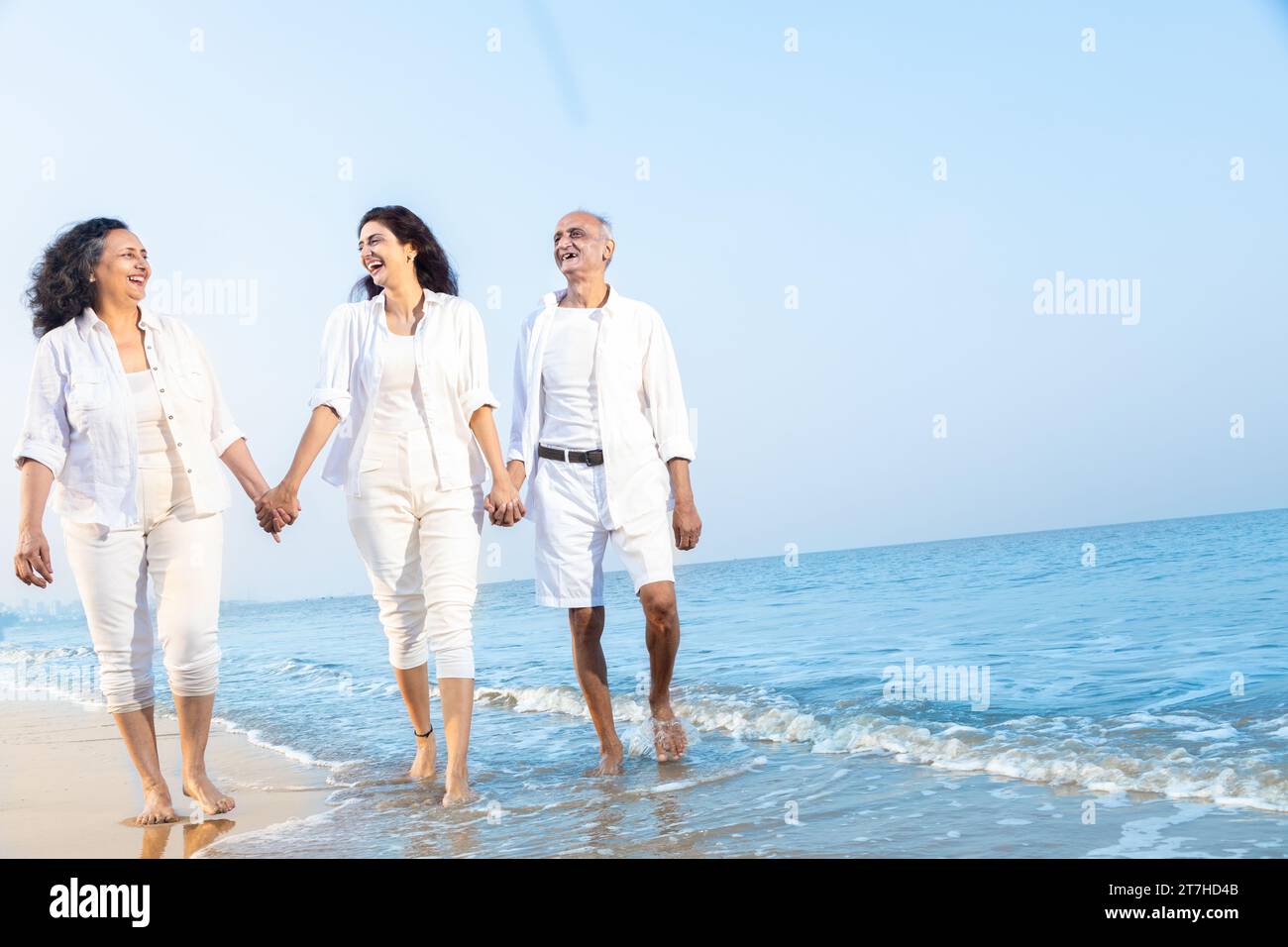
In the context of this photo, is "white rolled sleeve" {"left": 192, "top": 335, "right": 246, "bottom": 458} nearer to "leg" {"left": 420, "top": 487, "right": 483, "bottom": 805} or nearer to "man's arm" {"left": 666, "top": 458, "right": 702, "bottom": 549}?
"leg" {"left": 420, "top": 487, "right": 483, "bottom": 805}

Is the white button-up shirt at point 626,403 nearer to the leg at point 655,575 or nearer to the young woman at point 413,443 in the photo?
the leg at point 655,575

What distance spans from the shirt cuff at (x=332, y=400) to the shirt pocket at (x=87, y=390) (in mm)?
729

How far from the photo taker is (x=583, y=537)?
469 centimetres

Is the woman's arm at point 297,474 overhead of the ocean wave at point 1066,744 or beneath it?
overhead

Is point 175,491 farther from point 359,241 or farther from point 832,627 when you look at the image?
point 832,627

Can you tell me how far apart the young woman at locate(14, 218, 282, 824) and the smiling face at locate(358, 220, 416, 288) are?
0.75 m

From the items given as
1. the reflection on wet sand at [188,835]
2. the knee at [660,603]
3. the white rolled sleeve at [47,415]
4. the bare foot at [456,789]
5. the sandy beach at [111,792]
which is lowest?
the sandy beach at [111,792]

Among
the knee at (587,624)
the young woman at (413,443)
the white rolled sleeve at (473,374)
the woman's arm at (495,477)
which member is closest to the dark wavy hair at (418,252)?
the young woman at (413,443)

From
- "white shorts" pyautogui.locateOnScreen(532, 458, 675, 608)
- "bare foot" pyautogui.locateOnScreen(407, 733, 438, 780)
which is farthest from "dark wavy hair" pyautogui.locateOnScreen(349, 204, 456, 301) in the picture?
"bare foot" pyautogui.locateOnScreen(407, 733, 438, 780)

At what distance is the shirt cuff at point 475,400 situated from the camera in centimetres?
445

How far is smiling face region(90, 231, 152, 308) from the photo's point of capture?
4195mm

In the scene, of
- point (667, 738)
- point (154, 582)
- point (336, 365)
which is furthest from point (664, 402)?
point (154, 582)

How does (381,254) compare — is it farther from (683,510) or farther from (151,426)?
(683,510)
